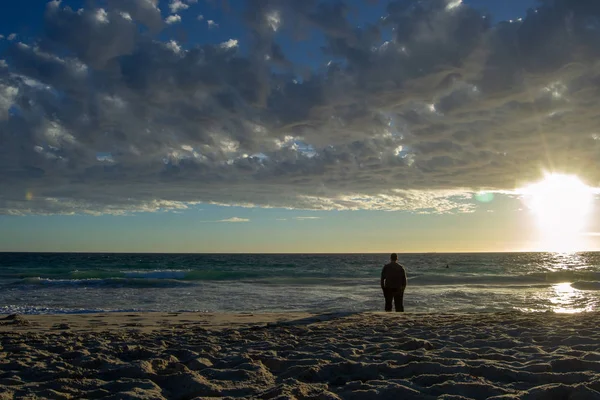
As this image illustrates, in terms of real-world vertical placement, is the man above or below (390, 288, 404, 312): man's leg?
above

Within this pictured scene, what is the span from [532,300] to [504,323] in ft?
32.8

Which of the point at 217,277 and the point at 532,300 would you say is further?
the point at 217,277

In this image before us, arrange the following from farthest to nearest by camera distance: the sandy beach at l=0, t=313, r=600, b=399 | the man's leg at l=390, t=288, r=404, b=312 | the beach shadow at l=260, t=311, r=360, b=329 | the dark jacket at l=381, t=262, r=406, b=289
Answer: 1. the man's leg at l=390, t=288, r=404, b=312
2. the dark jacket at l=381, t=262, r=406, b=289
3. the beach shadow at l=260, t=311, r=360, b=329
4. the sandy beach at l=0, t=313, r=600, b=399

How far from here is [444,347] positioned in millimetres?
6270

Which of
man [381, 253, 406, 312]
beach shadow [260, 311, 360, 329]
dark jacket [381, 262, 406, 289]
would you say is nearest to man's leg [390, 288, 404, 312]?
man [381, 253, 406, 312]

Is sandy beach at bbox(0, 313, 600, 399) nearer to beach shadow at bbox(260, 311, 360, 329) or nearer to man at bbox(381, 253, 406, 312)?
beach shadow at bbox(260, 311, 360, 329)

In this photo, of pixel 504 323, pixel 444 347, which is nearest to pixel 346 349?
pixel 444 347

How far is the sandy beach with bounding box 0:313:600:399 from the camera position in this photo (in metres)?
4.25

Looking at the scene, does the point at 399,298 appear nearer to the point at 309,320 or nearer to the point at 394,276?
the point at 394,276

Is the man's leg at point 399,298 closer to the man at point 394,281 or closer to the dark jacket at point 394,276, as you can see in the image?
the man at point 394,281

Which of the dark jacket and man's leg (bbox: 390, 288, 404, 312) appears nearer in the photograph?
the dark jacket

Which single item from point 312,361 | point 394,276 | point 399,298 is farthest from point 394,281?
point 312,361

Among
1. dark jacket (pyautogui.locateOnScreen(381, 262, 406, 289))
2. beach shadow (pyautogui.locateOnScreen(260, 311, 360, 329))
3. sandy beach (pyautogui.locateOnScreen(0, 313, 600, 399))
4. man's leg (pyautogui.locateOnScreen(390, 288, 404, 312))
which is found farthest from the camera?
man's leg (pyautogui.locateOnScreen(390, 288, 404, 312))

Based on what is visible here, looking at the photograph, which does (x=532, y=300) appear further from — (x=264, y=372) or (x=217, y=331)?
(x=264, y=372)
